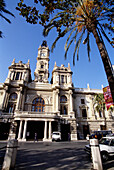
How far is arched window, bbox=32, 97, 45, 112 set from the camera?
28.2m

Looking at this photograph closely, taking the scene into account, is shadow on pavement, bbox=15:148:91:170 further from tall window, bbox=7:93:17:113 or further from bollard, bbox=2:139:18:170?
tall window, bbox=7:93:17:113

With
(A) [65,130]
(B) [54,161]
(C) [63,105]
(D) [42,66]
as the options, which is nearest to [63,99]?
(C) [63,105]

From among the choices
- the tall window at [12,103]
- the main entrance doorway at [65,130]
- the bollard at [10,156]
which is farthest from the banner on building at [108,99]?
the tall window at [12,103]

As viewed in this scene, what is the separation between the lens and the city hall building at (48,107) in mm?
23594

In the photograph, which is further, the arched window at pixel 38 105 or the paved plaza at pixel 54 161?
the arched window at pixel 38 105

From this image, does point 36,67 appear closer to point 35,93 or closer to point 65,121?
point 35,93

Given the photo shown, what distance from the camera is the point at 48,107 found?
28.6 meters

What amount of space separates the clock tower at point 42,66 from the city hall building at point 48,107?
20.3 feet

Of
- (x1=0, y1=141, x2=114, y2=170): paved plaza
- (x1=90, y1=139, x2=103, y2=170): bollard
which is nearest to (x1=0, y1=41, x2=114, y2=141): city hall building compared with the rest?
(x1=0, y1=141, x2=114, y2=170): paved plaza

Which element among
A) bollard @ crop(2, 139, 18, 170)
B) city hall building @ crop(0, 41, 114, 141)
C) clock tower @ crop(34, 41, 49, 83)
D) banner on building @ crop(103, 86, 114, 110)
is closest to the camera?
bollard @ crop(2, 139, 18, 170)

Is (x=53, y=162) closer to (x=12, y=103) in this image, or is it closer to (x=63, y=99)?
(x=63, y=99)

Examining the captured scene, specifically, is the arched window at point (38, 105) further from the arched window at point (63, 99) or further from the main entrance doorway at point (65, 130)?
the main entrance doorway at point (65, 130)

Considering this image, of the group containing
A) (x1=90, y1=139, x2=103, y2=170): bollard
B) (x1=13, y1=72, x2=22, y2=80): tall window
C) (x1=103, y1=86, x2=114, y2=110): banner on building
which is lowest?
(x1=90, y1=139, x2=103, y2=170): bollard

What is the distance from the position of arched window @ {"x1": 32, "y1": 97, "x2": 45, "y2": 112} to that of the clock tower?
9372 mm
